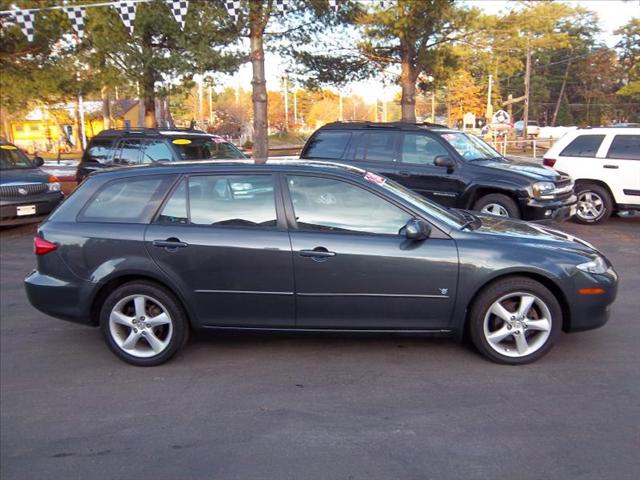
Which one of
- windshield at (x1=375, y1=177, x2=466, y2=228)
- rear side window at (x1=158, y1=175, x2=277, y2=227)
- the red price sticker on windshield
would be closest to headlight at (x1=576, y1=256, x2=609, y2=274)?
windshield at (x1=375, y1=177, x2=466, y2=228)

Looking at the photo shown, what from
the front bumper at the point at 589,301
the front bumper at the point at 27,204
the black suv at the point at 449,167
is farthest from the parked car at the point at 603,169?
the front bumper at the point at 27,204

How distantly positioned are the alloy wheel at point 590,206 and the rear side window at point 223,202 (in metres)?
7.89

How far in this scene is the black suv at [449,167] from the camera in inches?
338

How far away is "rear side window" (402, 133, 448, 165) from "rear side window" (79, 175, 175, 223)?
5398mm

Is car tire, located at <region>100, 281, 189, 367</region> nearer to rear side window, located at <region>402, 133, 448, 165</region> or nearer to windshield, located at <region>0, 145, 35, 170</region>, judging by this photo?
rear side window, located at <region>402, 133, 448, 165</region>

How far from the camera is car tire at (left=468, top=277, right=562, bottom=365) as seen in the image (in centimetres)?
421

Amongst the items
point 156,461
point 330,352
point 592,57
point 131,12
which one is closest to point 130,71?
point 131,12

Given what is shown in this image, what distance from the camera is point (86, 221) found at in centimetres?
457

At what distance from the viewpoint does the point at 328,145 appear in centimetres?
967

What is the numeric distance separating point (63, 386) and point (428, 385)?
8.58 feet

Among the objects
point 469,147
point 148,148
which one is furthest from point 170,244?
point 148,148

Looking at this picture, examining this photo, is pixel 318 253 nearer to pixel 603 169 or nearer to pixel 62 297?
pixel 62 297

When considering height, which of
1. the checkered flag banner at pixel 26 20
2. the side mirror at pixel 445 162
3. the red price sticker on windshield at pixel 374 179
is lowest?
the side mirror at pixel 445 162

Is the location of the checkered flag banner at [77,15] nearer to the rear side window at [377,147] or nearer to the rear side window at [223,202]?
the rear side window at [377,147]
